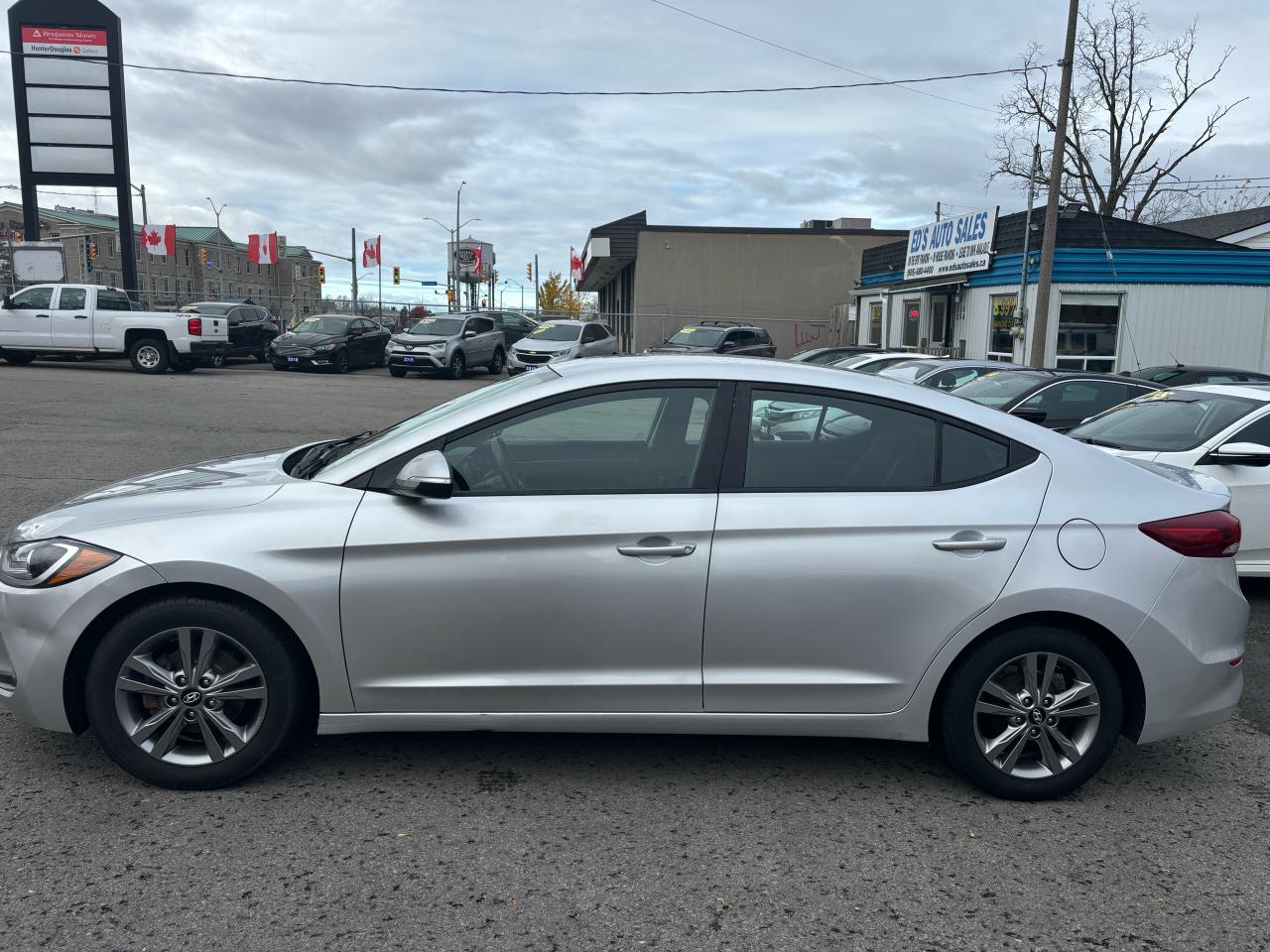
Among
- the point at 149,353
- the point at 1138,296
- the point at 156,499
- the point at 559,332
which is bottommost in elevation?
the point at 149,353

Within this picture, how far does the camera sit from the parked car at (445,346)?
1065 inches

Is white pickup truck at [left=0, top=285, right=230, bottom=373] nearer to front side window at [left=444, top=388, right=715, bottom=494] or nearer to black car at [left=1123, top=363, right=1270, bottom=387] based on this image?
black car at [left=1123, top=363, right=1270, bottom=387]

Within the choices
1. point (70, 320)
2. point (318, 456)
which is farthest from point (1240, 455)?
point (70, 320)

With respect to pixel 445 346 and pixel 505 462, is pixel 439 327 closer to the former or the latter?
Answer: pixel 445 346

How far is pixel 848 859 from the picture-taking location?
329 centimetres

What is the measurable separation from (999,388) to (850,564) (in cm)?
870

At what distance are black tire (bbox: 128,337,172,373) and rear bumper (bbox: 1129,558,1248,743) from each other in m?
23.3

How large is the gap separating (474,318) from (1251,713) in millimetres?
25595

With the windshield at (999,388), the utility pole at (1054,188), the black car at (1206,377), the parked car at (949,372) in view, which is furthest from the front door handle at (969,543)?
the utility pole at (1054,188)

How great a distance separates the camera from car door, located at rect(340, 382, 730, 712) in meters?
3.51

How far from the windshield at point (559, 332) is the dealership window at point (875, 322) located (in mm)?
10723

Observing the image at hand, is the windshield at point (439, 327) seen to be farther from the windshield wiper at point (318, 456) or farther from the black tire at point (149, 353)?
the windshield wiper at point (318, 456)

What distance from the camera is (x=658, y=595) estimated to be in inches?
139

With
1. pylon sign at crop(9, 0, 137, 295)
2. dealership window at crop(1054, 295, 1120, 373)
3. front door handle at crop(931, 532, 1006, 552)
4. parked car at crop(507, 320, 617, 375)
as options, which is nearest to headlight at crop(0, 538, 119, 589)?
front door handle at crop(931, 532, 1006, 552)
